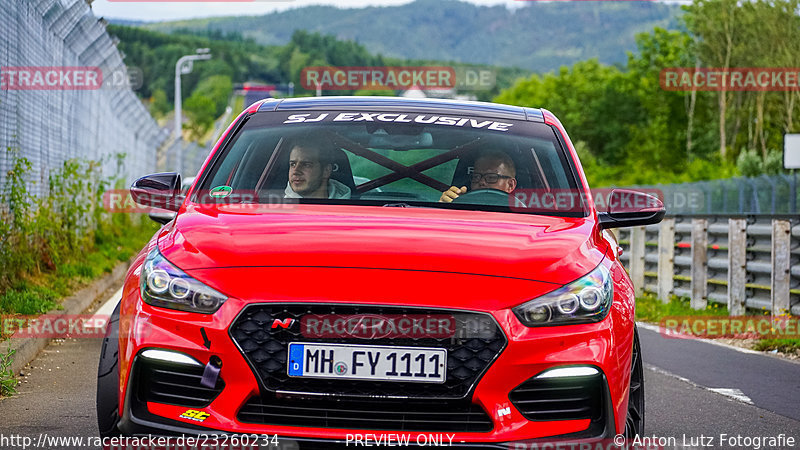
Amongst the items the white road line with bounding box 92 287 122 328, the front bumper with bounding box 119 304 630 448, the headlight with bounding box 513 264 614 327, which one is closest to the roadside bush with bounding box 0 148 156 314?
the white road line with bounding box 92 287 122 328

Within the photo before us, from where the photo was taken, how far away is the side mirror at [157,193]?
511cm

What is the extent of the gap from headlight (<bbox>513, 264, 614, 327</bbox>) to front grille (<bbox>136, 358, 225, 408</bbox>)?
995mm

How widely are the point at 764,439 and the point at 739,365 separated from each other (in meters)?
3.75

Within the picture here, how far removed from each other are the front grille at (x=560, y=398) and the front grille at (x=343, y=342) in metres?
0.16

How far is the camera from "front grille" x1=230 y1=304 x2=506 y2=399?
12.3ft

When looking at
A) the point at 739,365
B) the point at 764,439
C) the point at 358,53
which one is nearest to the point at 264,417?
the point at 764,439

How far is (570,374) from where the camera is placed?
3838 mm

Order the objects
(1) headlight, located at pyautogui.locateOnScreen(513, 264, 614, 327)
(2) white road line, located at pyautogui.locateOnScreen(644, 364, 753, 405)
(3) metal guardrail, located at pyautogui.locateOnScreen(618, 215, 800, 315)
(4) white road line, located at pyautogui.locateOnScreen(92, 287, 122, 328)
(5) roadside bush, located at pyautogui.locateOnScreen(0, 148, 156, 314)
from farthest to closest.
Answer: (3) metal guardrail, located at pyautogui.locateOnScreen(618, 215, 800, 315), (4) white road line, located at pyautogui.locateOnScreen(92, 287, 122, 328), (5) roadside bush, located at pyautogui.locateOnScreen(0, 148, 156, 314), (2) white road line, located at pyautogui.locateOnScreen(644, 364, 753, 405), (1) headlight, located at pyautogui.locateOnScreen(513, 264, 614, 327)

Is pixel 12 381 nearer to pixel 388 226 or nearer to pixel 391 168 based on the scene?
pixel 391 168

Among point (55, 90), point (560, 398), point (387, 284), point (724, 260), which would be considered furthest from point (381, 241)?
point (55, 90)

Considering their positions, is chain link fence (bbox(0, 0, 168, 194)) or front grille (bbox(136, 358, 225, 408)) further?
chain link fence (bbox(0, 0, 168, 194))

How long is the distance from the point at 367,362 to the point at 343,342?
3.8 inches

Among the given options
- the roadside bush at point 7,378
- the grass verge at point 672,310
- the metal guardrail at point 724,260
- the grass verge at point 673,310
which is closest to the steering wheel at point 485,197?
the roadside bush at point 7,378

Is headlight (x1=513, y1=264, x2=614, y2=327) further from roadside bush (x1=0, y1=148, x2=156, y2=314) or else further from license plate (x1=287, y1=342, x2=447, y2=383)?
roadside bush (x1=0, y1=148, x2=156, y2=314)
